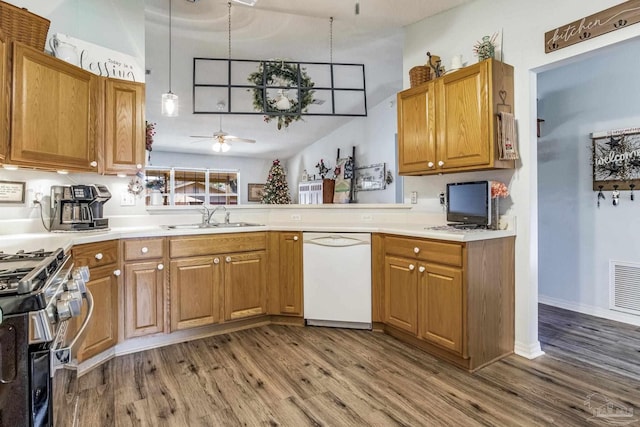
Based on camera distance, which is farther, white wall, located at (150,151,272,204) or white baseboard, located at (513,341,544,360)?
white wall, located at (150,151,272,204)

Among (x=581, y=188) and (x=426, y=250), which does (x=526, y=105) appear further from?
(x=581, y=188)

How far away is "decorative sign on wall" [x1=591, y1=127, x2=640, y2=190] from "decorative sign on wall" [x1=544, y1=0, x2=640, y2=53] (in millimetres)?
1391

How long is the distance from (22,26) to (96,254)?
4.62 ft

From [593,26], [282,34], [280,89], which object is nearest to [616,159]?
[593,26]

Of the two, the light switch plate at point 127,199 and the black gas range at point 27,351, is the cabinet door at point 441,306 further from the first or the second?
the light switch plate at point 127,199

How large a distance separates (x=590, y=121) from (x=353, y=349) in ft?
10.1

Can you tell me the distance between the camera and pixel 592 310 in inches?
131

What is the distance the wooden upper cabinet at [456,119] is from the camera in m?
2.44

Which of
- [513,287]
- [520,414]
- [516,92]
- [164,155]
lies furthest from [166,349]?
[164,155]

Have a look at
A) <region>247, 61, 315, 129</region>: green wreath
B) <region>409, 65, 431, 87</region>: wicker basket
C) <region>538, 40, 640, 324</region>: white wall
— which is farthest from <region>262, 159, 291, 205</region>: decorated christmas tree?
<region>538, 40, 640, 324</region>: white wall

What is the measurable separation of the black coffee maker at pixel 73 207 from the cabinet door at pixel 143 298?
1.41 feet

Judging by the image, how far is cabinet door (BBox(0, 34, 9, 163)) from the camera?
191 cm

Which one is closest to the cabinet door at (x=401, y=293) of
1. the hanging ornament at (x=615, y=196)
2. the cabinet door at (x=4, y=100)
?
the hanging ornament at (x=615, y=196)

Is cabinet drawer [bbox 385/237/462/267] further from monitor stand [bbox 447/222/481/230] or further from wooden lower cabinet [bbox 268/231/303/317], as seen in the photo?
wooden lower cabinet [bbox 268/231/303/317]
